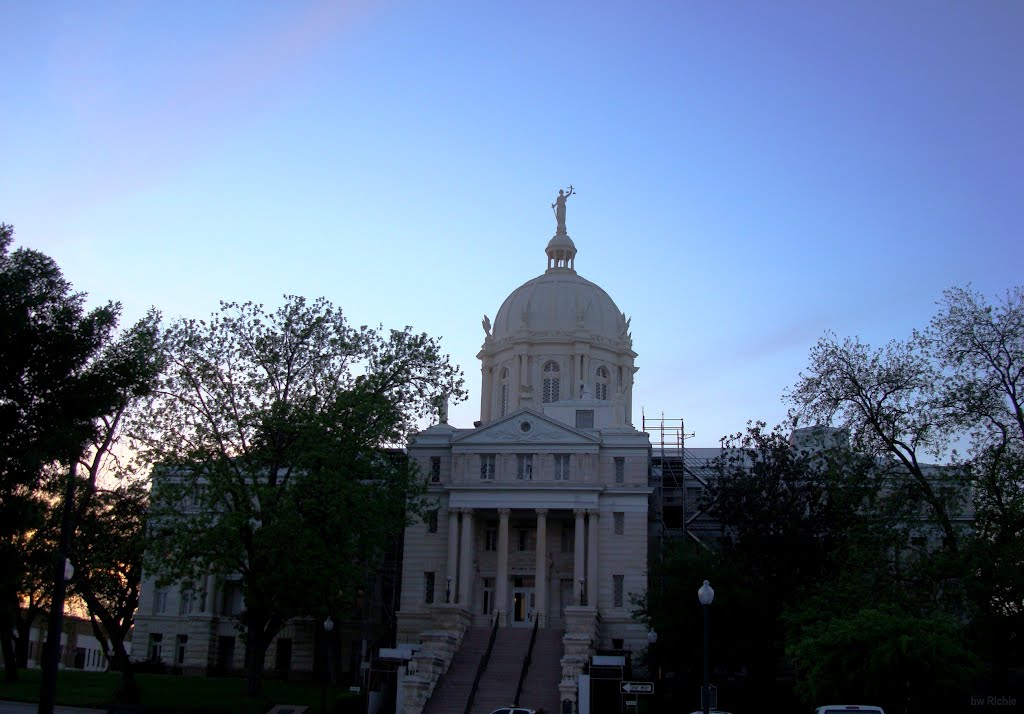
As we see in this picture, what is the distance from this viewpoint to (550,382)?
245ft

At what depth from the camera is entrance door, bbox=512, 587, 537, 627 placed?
63500 millimetres

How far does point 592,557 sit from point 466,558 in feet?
23.3

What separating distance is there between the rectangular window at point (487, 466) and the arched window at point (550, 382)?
34.3 ft

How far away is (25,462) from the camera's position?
33.0m

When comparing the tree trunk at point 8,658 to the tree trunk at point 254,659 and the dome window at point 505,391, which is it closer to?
the tree trunk at point 254,659

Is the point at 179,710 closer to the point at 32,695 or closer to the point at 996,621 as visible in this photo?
the point at 32,695

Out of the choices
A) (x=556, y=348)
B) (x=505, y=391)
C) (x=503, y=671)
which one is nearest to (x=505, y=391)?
(x=505, y=391)

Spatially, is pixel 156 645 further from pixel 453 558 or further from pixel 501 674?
pixel 501 674

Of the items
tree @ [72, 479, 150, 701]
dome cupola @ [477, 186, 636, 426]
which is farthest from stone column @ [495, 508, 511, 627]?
tree @ [72, 479, 150, 701]

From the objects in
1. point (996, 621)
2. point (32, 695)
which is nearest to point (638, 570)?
point (996, 621)

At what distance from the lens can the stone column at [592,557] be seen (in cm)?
6069

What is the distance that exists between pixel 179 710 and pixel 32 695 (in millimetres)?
7854

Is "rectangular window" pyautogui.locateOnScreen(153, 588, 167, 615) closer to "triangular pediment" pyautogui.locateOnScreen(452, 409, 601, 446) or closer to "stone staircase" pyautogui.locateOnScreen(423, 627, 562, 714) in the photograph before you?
"triangular pediment" pyautogui.locateOnScreen(452, 409, 601, 446)

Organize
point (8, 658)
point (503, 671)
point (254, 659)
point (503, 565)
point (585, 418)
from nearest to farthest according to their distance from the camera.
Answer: point (254, 659), point (503, 671), point (8, 658), point (503, 565), point (585, 418)
